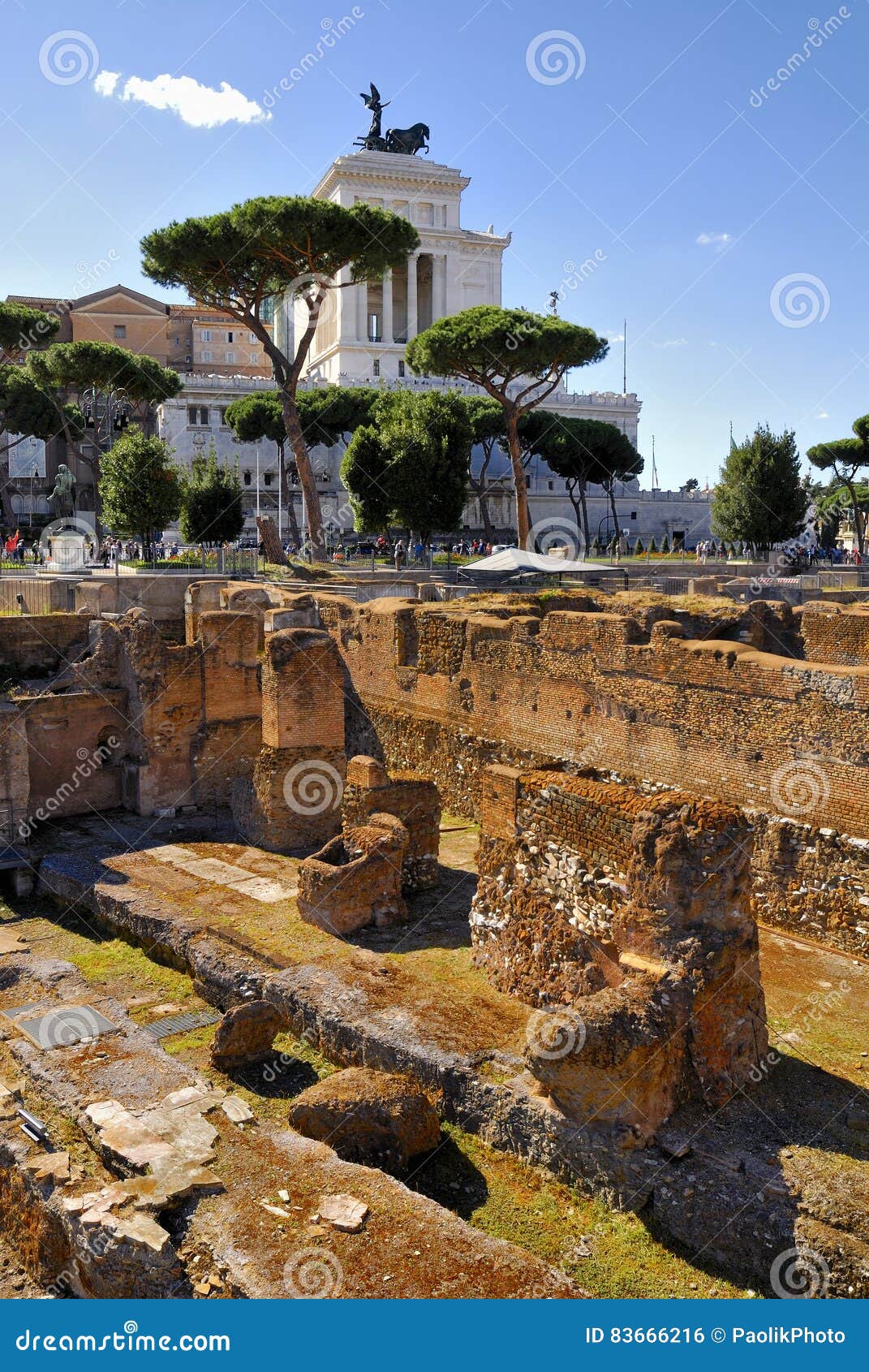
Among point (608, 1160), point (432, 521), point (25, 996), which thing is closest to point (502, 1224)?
point (608, 1160)

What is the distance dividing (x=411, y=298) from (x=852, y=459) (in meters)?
29.9

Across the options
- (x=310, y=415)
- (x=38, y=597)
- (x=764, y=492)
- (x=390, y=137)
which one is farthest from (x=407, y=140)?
(x=38, y=597)

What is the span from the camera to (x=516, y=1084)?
632 centimetres

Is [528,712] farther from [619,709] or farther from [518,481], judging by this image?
[518,481]

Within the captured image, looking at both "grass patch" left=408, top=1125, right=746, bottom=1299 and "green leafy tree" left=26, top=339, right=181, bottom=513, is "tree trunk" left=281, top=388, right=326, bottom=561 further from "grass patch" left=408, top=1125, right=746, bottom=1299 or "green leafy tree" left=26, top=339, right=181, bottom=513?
"grass patch" left=408, top=1125, right=746, bottom=1299

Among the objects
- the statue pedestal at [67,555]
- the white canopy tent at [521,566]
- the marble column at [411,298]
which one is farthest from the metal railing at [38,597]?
the marble column at [411,298]

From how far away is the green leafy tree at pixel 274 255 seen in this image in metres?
26.3

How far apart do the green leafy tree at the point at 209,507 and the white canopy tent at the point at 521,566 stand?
8.11 meters

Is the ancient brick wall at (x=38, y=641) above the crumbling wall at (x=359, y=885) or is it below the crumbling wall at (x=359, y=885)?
above

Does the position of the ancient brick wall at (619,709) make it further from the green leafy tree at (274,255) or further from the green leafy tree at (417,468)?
the green leafy tree at (417,468)

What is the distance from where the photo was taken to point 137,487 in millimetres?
25453

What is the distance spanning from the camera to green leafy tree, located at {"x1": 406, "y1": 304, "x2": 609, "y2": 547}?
104ft

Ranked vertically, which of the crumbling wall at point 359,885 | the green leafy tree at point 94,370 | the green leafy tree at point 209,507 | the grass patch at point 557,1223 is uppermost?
the green leafy tree at point 94,370

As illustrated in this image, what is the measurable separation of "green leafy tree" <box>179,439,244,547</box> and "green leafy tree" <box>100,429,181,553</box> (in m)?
2.39
